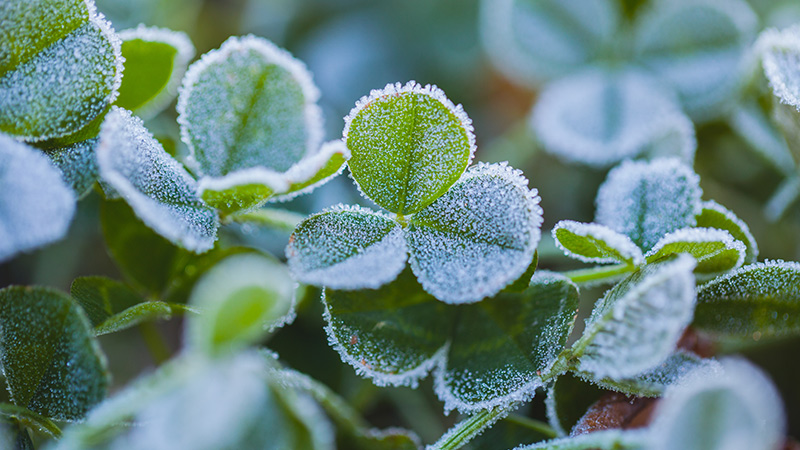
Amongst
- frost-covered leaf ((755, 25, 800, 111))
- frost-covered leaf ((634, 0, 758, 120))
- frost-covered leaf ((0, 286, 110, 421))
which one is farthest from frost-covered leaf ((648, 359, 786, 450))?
frost-covered leaf ((634, 0, 758, 120))

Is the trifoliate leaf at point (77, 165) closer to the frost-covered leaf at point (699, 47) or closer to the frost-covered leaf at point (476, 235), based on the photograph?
the frost-covered leaf at point (476, 235)

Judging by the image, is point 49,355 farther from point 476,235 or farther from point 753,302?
point 753,302

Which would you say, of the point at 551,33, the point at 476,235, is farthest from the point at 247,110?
the point at 551,33

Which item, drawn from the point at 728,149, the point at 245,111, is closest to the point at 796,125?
the point at 728,149

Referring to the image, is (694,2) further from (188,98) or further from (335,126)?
(188,98)

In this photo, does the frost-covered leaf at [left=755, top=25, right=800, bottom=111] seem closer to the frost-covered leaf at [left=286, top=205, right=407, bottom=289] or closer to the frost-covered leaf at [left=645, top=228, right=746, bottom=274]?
the frost-covered leaf at [left=645, top=228, right=746, bottom=274]

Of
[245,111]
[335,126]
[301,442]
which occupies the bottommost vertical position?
[335,126]

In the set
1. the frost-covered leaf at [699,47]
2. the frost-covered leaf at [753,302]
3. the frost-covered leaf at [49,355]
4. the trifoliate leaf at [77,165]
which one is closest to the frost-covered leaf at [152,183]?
the trifoliate leaf at [77,165]
